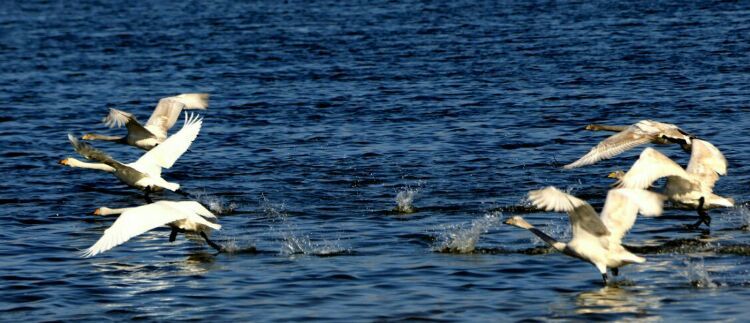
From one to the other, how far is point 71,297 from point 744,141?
11169mm

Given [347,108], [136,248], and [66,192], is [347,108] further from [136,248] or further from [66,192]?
[136,248]

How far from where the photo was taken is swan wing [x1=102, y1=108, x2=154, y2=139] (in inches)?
787

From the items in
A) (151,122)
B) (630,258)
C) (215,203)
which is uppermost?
(630,258)

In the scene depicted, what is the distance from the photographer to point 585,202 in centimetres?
1249

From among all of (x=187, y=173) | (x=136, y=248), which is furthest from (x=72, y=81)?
(x=136, y=248)

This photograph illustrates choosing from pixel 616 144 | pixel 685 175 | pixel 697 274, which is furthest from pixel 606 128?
pixel 697 274

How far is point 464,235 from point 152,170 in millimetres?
5145

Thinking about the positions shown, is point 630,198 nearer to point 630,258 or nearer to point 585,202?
point 630,258

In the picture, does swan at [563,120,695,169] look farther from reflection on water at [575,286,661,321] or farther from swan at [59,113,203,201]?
swan at [59,113,203,201]

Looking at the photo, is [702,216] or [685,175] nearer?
[685,175]

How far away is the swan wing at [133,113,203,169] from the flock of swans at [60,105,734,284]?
13 mm

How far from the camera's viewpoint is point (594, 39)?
33656 millimetres

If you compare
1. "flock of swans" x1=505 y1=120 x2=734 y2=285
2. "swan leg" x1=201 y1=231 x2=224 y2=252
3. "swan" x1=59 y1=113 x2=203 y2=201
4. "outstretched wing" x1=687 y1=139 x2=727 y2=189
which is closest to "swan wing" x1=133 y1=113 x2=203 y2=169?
"swan" x1=59 y1=113 x2=203 y2=201

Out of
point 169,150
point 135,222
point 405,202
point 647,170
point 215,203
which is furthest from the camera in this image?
point 169,150
